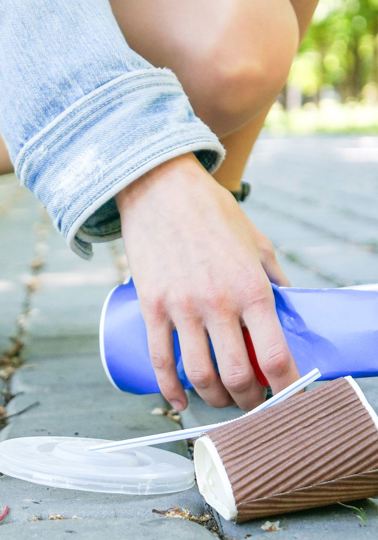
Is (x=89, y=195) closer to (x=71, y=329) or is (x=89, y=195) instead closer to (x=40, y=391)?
(x=40, y=391)

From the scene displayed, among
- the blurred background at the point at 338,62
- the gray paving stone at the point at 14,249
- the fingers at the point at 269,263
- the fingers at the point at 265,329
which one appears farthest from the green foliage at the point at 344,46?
the fingers at the point at 265,329

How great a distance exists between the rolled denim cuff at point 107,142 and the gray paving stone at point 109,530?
42 cm

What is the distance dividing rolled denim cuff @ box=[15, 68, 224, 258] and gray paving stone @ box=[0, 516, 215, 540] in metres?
0.42

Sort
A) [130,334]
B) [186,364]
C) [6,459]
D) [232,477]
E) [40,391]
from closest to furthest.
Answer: [232,477]
[186,364]
[6,459]
[130,334]
[40,391]

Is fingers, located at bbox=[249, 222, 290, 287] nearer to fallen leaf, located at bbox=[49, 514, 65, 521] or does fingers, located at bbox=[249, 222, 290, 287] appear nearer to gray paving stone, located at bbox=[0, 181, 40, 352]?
fallen leaf, located at bbox=[49, 514, 65, 521]

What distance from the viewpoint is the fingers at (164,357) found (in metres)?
1.33

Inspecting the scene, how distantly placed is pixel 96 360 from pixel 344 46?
32134 mm

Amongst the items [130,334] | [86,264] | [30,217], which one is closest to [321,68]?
[30,217]

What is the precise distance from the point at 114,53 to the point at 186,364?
460 mm

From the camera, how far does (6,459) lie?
148 centimetres

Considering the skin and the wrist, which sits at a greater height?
the wrist

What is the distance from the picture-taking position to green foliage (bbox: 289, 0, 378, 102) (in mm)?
26594

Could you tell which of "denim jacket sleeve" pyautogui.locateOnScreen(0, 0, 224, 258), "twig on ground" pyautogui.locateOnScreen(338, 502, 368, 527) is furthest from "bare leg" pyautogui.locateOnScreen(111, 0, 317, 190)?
"twig on ground" pyautogui.locateOnScreen(338, 502, 368, 527)

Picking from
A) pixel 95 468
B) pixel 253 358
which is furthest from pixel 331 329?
pixel 95 468
